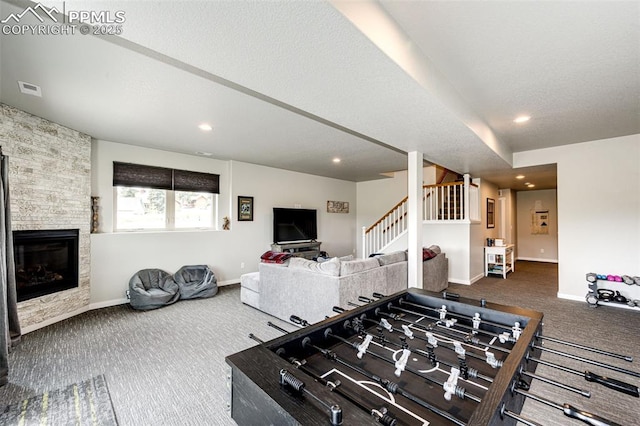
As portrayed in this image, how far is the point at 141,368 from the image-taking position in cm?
238

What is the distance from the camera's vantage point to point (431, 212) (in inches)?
234

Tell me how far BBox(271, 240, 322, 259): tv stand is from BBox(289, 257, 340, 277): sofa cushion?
7.55 feet

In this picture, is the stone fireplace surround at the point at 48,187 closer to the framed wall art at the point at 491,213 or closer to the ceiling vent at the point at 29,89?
the ceiling vent at the point at 29,89

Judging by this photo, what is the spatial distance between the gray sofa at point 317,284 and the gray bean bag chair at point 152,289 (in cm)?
111

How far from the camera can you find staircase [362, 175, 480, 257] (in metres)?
5.66

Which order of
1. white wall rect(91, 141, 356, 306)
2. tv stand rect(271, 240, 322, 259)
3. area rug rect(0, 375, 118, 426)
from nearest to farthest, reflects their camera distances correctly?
1. area rug rect(0, 375, 118, 426)
2. white wall rect(91, 141, 356, 306)
3. tv stand rect(271, 240, 322, 259)

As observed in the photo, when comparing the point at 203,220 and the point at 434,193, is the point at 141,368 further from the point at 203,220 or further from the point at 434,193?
the point at 434,193

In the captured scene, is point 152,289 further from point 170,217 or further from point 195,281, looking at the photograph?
point 170,217

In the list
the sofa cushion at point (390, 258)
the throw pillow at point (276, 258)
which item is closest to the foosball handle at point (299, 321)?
the throw pillow at point (276, 258)

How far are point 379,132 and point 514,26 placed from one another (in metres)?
1.35

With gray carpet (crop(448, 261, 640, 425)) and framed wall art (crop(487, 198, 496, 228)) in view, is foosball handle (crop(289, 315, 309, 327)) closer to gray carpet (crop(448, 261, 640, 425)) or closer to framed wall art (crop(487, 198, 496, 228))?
gray carpet (crop(448, 261, 640, 425))

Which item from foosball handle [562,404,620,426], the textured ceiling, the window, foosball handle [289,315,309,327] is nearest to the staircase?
the textured ceiling

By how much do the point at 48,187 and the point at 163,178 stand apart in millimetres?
1488

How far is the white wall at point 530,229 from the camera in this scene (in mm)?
8305
